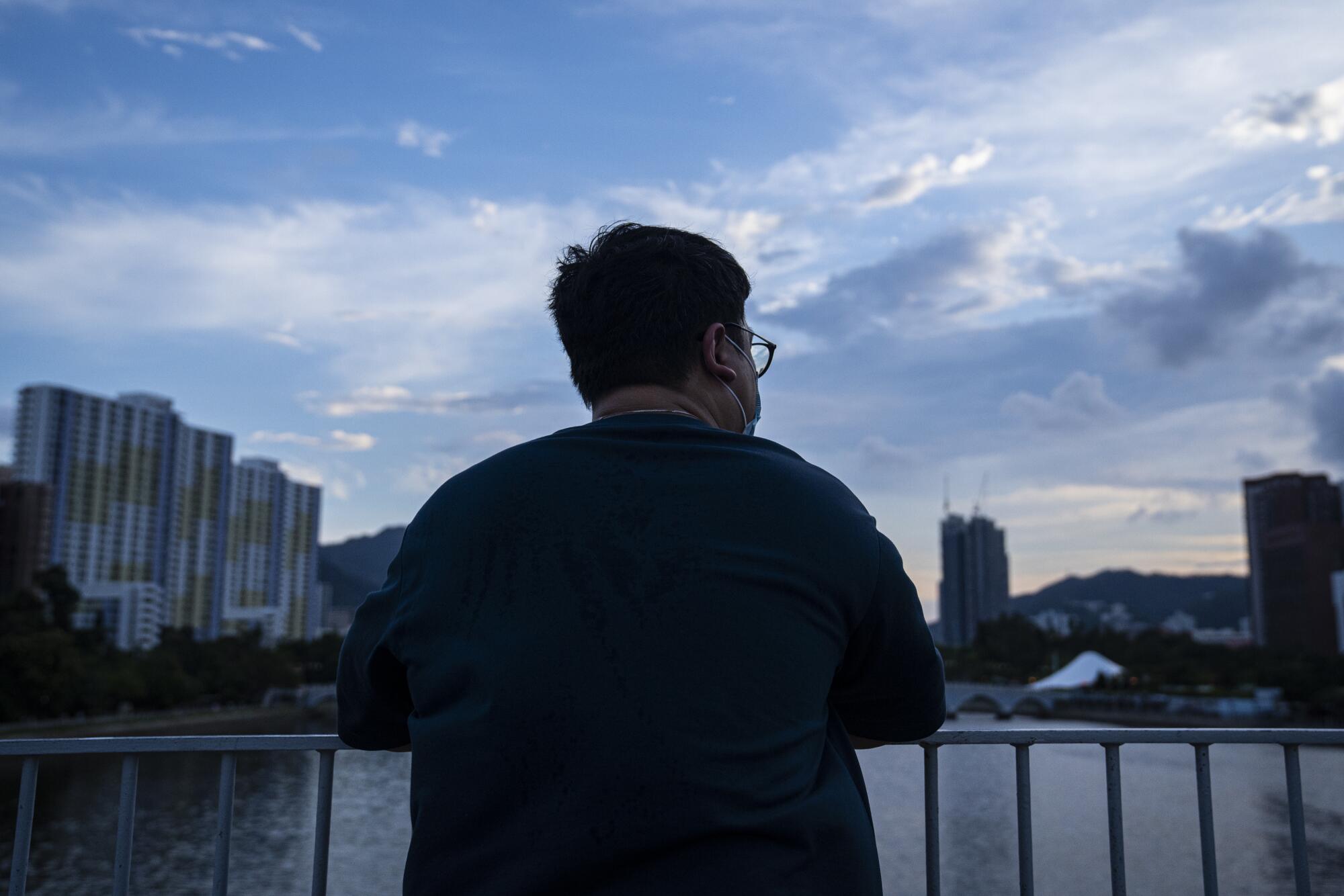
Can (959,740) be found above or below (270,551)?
below

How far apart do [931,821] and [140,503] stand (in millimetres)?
74677

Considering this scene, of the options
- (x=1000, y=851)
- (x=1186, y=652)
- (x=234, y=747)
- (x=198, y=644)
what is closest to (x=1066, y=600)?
(x=1186, y=652)

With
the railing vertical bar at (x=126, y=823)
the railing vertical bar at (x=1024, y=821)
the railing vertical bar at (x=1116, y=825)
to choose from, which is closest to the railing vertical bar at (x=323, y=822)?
the railing vertical bar at (x=126, y=823)

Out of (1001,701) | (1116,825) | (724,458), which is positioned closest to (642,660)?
(724,458)

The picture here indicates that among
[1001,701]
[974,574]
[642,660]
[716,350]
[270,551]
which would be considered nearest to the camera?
[642,660]

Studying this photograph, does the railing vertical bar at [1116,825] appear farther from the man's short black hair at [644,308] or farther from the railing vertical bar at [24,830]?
the railing vertical bar at [24,830]

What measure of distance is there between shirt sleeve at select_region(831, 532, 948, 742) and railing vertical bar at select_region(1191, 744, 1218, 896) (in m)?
0.86

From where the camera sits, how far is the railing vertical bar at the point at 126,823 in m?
1.68

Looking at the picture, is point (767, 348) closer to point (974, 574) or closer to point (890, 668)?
point (890, 668)

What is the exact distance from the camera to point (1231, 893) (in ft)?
52.5

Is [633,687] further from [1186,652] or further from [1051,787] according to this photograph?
[1186,652]

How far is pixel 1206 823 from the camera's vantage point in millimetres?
1734

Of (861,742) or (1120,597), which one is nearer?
(861,742)

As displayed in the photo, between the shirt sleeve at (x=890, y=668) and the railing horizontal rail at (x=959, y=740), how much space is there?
55 centimetres
